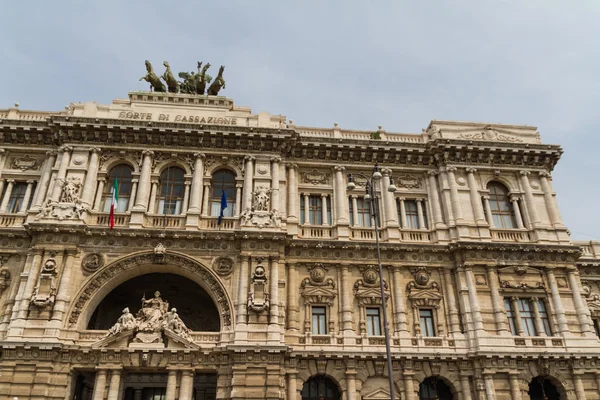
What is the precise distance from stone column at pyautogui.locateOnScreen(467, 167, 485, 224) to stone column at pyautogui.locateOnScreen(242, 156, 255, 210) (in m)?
14.0

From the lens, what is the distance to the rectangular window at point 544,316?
2717 cm

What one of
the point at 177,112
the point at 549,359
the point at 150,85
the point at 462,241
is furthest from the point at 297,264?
the point at 150,85

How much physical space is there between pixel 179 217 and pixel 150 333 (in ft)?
21.9

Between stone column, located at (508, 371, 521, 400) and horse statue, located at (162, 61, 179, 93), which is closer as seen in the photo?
stone column, located at (508, 371, 521, 400)

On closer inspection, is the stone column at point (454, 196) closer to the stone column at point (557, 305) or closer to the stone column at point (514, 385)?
the stone column at point (557, 305)

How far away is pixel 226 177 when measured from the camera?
29750 millimetres

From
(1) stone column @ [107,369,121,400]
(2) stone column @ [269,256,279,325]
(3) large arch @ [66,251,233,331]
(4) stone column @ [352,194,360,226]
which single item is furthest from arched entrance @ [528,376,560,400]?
(1) stone column @ [107,369,121,400]

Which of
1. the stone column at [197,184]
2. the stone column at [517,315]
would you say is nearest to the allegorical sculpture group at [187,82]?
the stone column at [197,184]

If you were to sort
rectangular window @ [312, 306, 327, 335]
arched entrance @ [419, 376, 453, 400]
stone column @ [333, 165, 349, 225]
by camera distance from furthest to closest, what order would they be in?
stone column @ [333, 165, 349, 225]
rectangular window @ [312, 306, 327, 335]
arched entrance @ [419, 376, 453, 400]

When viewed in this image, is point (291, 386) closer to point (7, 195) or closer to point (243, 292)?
point (243, 292)

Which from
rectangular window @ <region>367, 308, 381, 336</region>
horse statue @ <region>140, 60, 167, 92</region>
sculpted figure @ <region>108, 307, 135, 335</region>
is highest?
horse statue @ <region>140, 60, 167, 92</region>

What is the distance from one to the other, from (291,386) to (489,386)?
10.3 m

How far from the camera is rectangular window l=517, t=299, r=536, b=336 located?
88.9 ft

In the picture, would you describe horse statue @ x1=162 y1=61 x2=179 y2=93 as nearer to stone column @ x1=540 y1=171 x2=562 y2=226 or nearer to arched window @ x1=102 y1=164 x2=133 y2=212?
arched window @ x1=102 y1=164 x2=133 y2=212
